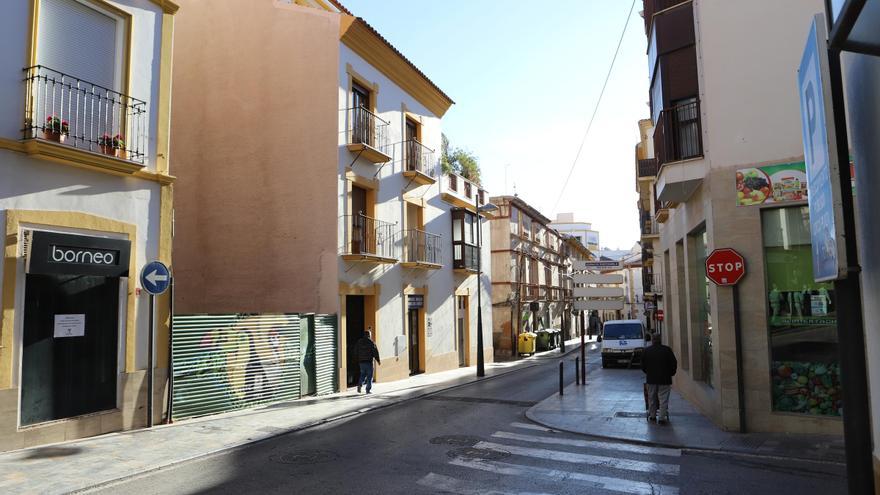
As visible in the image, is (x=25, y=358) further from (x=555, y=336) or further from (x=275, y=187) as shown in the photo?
(x=555, y=336)

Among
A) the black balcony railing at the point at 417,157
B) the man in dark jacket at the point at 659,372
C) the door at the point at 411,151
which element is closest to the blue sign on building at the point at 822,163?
the man in dark jacket at the point at 659,372

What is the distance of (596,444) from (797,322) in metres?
4.13

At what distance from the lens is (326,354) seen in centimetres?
→ 1612

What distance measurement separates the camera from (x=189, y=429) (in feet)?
34.4

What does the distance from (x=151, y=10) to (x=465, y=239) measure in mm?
16683

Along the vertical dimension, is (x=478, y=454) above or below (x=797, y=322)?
below

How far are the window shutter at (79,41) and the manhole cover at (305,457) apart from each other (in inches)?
289

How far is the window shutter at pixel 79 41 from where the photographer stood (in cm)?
949

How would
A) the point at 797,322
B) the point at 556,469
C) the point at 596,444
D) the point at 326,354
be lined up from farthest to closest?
the point at 326,354
the point at 797,322
the point at 596,444
the point at 556,469

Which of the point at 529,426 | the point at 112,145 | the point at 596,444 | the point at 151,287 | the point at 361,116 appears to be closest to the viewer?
the point at 596,444

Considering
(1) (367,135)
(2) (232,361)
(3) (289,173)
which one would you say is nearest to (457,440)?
(2) (232,361)

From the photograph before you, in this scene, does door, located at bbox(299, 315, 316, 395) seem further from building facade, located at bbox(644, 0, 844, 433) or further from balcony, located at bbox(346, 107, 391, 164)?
building facade, located at bbox(644, 0, 844, 433)

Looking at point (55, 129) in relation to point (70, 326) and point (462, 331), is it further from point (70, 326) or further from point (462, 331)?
point (462, 331)

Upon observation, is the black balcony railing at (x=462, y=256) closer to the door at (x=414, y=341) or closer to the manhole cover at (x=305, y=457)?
the door at (x=414, y=341)
